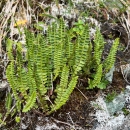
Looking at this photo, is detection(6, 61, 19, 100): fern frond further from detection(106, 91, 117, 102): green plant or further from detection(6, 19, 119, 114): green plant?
detection(106, 91, 117, 102): green plant

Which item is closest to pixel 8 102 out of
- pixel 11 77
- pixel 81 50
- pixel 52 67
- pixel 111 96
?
pixel 11 77

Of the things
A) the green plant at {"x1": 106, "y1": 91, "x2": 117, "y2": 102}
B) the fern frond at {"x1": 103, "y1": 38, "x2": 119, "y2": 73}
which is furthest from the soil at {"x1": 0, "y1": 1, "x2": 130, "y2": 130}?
the fern frond at {"x1": 103, "y1": 38, "x2": 119, "y2": 73}

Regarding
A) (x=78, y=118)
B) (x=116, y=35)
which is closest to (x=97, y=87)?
(x=78, y=118)

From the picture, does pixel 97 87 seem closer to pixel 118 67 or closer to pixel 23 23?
pixel 118 67

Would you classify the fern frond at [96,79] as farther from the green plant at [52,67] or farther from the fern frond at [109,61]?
the fern frond at [109,61]

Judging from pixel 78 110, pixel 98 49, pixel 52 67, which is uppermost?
pixel 98 49

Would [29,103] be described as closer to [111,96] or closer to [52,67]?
[52,67]

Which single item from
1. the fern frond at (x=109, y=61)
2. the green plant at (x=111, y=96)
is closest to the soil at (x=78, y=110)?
the green plant at (x=111, y=96)

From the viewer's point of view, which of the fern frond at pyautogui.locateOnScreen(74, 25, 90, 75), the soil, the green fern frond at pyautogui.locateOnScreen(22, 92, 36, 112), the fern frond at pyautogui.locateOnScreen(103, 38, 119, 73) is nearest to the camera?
the green fern frond at pyautogui.locateOnScreen(22, 92, 36, 112)
